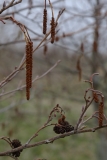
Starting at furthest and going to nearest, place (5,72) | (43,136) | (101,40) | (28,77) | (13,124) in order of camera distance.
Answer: (13,124) < (43,136) < (5,72) < (101,40) < (28,77)

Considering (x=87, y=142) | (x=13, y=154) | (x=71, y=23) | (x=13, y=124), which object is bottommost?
(x=87, y=142)

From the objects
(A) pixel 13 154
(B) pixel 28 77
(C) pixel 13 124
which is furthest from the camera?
(C) pixel 13 124

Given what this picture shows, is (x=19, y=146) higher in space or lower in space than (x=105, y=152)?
higher

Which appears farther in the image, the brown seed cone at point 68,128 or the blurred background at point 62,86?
the blurred background at point 62,86

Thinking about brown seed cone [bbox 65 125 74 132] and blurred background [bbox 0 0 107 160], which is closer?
brown seed cone [bbox 65 125 74 132]

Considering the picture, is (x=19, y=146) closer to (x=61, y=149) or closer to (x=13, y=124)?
(x=61, y=149)

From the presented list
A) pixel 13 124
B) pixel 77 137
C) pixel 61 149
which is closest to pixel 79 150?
pixel 61 149

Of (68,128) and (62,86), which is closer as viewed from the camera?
(68,128)

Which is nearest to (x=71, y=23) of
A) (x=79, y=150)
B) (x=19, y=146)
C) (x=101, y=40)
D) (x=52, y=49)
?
(x=101, y=40)

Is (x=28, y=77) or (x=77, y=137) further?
(x=77, y=137)
